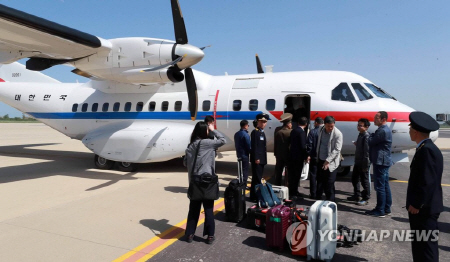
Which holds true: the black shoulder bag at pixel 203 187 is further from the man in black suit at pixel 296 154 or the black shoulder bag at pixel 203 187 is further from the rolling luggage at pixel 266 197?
the man in black suit at pixel 296 154

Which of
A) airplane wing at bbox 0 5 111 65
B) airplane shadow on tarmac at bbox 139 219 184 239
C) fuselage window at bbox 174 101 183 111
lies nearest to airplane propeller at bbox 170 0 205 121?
fuselage window at bbox 174 101 183 111

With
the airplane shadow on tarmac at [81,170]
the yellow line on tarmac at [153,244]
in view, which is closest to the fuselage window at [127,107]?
the airplane shadow on tarmac at [81,170]

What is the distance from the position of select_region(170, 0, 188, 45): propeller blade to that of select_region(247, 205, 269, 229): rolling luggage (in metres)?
5.91

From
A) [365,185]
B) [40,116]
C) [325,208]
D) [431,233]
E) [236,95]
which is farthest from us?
[40,116]

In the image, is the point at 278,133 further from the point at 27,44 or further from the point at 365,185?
the point at 27,44

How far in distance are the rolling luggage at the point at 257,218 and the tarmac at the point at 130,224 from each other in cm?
12

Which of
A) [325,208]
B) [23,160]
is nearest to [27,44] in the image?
[23,160]

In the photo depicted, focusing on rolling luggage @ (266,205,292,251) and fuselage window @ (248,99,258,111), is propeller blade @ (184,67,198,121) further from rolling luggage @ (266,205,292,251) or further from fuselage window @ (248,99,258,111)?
rolling luggage @ (266,205,292,251)

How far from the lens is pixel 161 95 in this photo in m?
11.2

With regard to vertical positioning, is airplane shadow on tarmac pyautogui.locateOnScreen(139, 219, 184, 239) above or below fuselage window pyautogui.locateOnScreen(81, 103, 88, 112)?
below

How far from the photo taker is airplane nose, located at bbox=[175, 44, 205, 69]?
8695mm

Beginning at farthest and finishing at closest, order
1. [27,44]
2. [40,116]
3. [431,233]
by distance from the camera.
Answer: [40,116], [27,44], [431,233]

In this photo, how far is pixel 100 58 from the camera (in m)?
9.27

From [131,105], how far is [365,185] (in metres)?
8.77
